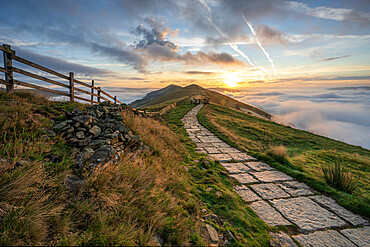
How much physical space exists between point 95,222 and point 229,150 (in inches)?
257

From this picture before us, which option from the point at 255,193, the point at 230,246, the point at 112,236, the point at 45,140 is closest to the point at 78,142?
the point at 45,140

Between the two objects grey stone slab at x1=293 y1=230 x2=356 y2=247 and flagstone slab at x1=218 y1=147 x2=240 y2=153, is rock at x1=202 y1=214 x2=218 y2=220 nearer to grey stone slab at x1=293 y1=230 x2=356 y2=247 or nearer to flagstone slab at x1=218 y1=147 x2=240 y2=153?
grey stone slab at x1=293 y1=230 x2=356 y2=247

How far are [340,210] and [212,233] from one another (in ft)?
11.3

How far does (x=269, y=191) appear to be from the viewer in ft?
14.3

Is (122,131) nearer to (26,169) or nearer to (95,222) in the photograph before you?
(26,169)

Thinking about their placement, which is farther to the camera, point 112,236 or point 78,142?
point 78,142

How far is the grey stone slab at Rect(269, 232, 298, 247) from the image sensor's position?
107 inches

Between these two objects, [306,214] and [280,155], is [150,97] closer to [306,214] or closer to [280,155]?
[280,155]

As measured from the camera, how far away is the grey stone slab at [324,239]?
275 centimetres

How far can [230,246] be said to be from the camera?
95.9 inches

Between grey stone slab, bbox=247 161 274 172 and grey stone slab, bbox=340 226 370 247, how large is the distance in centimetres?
267

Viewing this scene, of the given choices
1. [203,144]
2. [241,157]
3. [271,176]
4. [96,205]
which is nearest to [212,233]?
[96,205]

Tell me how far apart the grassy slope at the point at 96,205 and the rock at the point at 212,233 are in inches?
5.0

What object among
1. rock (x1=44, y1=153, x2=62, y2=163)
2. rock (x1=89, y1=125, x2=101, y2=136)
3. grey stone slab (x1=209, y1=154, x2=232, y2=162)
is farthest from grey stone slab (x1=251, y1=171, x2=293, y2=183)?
rock (x1=44, y1=153, x2=62, y2=163)
